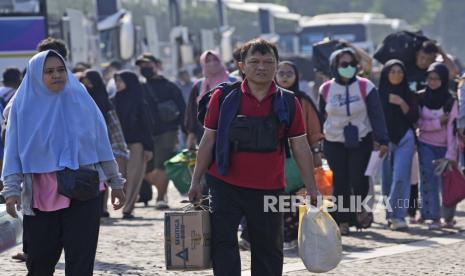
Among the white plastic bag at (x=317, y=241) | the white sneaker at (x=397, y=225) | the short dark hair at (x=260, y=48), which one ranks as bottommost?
the white sneaker at (x=397, y=225)

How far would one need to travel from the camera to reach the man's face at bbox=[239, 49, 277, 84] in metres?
7.52

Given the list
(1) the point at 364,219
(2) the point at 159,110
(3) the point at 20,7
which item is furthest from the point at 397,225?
(3) the point at 20,7

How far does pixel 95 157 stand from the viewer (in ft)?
23.7

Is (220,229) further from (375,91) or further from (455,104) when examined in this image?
(455,104)

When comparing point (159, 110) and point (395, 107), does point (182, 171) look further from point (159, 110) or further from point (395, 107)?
point (159, 110)

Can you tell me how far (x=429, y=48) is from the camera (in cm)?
1381

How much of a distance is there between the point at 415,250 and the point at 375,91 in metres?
1.60

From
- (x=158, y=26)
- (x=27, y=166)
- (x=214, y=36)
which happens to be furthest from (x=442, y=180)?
(x=214, y=36)

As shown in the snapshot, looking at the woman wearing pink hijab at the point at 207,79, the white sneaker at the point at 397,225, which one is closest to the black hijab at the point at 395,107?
the white sneaker at the point at 397,225

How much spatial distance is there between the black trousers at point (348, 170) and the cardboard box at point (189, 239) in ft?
15.5

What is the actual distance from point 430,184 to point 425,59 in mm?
1366

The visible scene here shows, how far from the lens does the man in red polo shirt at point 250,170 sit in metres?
7.48

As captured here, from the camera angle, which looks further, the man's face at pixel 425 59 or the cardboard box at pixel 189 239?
the man's face at pixel 425 59

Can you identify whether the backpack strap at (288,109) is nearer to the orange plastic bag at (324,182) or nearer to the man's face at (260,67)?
the man's face at (260,67)
